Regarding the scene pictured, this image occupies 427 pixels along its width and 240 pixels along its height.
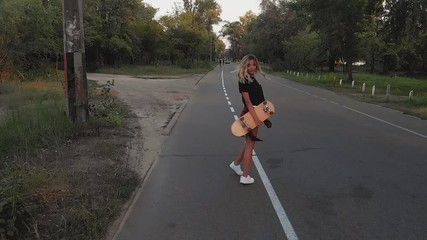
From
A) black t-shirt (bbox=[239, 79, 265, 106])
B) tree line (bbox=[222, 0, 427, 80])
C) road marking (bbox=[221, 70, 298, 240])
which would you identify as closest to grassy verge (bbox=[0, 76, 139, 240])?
road marking (bbox=[221, 70, 298, 240])

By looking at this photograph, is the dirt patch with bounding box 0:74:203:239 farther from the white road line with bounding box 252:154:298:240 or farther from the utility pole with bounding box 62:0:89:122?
the white road line with bounding box 252:154:298:240

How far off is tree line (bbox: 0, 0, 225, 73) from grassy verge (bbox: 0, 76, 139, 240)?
10809 mm

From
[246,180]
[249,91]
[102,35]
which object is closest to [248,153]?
[246,180]

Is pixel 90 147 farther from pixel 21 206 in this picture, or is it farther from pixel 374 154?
pixel 374 154

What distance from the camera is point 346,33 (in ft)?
117

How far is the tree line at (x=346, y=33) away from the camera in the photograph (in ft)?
88.6

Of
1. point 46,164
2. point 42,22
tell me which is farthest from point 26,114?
point 42,22

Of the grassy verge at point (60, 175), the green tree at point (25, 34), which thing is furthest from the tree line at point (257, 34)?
the grassy verge at point (60, 175)

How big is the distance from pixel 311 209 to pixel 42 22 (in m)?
21.2

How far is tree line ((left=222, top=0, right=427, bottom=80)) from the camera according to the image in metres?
27.0

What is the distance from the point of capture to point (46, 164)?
7.11m

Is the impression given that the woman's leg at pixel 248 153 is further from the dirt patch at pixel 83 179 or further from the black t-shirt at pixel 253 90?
the dirt patch at pixel 83 179

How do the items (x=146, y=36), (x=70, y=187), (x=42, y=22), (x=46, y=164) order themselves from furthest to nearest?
(x=146, y=36), (x=42, y=22), (x=46, y=164), (x=70, y=187)

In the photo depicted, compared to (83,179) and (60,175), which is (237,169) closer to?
(83,179)
